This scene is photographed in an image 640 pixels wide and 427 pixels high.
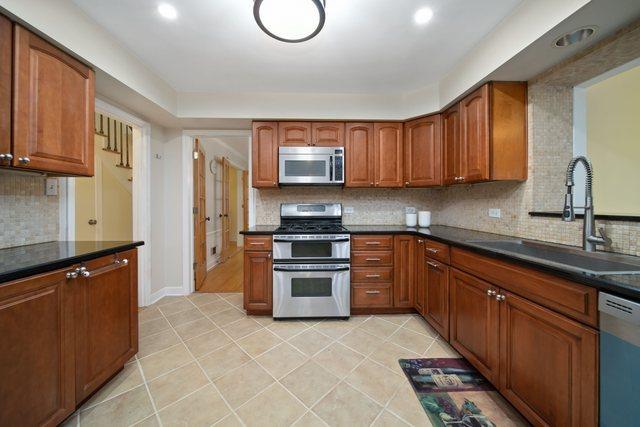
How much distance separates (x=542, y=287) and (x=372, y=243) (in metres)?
1.40

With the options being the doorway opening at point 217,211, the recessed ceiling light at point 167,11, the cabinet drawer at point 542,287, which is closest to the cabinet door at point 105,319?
the doorway opening at point 217,211

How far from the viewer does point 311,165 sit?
8.53ft

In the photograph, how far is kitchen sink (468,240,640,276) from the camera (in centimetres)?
100

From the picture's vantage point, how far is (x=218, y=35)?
1.72 m

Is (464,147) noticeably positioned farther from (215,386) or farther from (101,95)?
(101,95)

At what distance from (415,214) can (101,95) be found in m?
3.38

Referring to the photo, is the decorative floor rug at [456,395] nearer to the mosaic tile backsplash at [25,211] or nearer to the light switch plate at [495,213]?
the light switch plate at [495,213]

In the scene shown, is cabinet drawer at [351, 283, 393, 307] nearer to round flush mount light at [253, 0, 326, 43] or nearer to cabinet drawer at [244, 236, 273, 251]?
cabinet drawer at [244, 236, 273, 251]

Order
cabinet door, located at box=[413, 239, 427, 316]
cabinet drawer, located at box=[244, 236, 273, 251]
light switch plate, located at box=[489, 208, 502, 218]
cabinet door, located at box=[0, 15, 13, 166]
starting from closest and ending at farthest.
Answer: cabinet door, located at box=[0, 15, 13, 166]
light switch plate, located at box=[489, 208, 502, 218]
cabinet door, located at box=[413, 239, 427, 316]
cabinet drawer, located at box=[244, 236, 273, 251]

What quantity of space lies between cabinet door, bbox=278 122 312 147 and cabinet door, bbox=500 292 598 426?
2254mm

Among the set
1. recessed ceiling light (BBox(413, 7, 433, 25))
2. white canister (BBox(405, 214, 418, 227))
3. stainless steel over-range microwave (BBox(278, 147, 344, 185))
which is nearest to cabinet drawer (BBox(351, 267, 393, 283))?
white canister (BBox(405, 214, 418, 227))

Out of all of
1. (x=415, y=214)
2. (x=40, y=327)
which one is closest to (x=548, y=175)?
(x=415, y=214)

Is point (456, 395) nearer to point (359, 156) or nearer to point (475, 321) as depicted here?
point (475, 321)

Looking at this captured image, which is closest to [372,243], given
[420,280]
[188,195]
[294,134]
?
[420,280]
